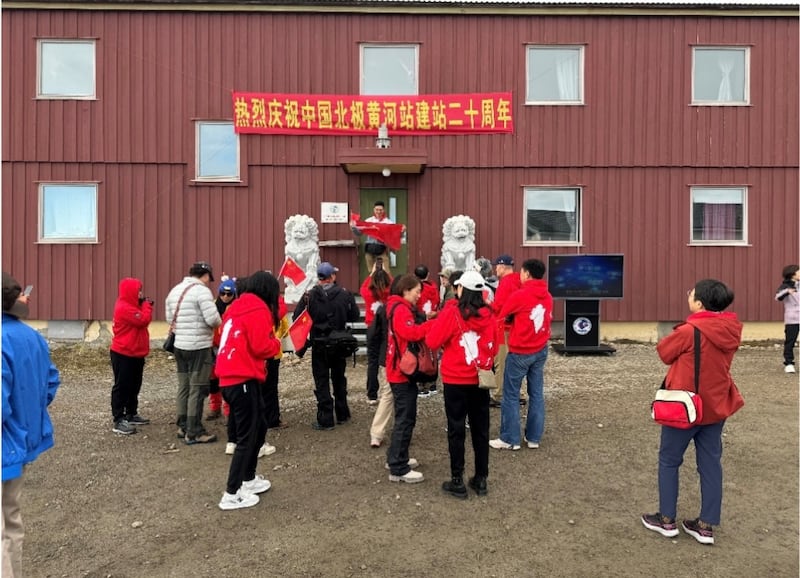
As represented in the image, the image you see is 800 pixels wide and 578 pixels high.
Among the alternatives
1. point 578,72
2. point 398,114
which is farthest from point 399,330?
point 578,72

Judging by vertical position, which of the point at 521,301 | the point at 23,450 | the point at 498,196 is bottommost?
the point at 23,450

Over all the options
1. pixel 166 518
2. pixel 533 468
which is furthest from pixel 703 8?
pixel 166 518

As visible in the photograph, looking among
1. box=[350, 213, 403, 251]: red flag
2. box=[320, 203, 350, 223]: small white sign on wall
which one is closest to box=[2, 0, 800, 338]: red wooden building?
box=[320, 203, 350, 223]: small white sign on wall

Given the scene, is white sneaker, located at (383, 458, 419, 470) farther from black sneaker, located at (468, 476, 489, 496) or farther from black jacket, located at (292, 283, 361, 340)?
black jacket, located at (292, 283, 361, 340)

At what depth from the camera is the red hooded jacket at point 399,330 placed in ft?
15.2

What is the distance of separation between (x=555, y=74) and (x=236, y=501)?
10647mm

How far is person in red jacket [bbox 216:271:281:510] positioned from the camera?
4289mm

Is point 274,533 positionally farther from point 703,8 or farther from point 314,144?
point 703,8

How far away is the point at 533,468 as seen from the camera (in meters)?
5.16

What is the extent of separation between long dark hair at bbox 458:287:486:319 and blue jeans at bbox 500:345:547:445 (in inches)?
45.3

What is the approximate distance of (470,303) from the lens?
4.45 m

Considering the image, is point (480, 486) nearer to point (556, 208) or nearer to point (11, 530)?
point (11, 530)

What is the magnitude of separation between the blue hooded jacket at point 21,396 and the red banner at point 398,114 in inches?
366

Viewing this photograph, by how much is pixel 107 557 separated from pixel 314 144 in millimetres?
9318
